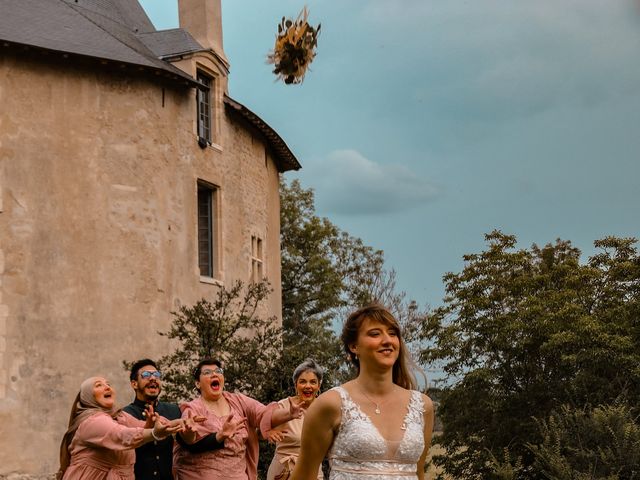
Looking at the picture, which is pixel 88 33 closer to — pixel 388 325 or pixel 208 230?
pixel 208 230

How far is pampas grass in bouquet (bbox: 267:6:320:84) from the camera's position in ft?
59.2

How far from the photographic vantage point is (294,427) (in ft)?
32.1

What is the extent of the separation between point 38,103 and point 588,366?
48.0 feet

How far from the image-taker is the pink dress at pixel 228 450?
27.0 feet

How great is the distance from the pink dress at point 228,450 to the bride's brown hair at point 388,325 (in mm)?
3707

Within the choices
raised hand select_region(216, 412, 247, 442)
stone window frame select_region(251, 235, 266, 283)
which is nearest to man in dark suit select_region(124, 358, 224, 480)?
raised hand select_region(216, 412, 247, 442)

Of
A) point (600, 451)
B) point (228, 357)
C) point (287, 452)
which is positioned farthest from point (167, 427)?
point (228, 357)

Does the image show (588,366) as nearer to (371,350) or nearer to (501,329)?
(501,329)

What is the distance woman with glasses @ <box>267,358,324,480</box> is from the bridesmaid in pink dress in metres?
1.23

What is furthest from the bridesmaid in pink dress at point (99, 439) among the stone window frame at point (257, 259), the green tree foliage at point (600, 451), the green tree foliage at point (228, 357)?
the stone window frame at point (257, 259)

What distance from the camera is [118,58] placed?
22984 mm

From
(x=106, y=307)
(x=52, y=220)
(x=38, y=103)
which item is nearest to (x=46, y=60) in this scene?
(x=38, y=103)

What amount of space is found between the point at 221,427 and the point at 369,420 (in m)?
3.86

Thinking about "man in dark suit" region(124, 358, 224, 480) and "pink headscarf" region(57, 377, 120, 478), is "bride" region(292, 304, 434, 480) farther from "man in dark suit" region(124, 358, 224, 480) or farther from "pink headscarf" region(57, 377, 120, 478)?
"man in dark suit" region(124, 358, 224, 480)
